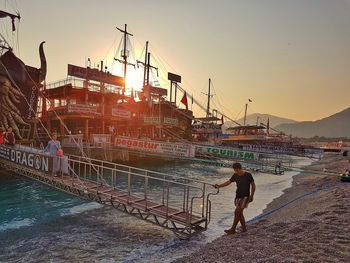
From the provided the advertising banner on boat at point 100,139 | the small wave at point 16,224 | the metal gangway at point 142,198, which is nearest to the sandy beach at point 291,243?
the metal gangway at point 142,198

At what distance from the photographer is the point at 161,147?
1897 centimetres

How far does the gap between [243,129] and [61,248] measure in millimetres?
58696

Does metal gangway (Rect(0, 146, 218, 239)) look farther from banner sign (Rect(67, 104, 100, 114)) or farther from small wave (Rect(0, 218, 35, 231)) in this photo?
banner sign (Rect(67, 104, 100, 114))

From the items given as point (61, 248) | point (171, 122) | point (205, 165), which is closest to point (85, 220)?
point (61, 248)

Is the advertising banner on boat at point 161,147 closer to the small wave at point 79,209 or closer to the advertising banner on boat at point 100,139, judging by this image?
the advertising banner on boat at point 100,139

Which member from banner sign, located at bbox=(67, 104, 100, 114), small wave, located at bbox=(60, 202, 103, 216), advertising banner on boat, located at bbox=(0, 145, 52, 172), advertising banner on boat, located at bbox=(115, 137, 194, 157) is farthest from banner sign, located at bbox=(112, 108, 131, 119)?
small wave, located at bbox=(60, 202, 103, 216)

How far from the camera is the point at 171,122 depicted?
4281 centimetres

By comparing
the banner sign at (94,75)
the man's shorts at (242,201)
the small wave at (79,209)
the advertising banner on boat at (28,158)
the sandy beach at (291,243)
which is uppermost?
the banner sign at (94,75)

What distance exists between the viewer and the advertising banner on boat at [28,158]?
12.9 meters

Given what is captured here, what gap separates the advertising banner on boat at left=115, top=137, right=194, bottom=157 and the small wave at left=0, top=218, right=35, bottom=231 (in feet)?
31.2

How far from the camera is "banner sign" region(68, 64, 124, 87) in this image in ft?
126

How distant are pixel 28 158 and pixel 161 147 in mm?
8637

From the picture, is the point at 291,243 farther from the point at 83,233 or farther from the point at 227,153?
the point at 227,153

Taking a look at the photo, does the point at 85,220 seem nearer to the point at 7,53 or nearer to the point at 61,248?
the point at 61,248
